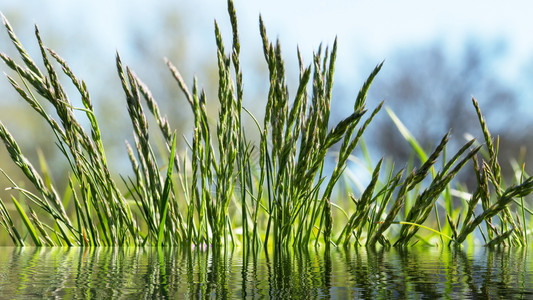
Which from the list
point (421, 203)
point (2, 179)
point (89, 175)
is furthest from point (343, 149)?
point (2, 179)

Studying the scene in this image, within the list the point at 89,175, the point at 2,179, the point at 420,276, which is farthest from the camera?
the point at 2,179

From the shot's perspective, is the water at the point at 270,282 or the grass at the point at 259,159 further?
the grass at the point at 259,159

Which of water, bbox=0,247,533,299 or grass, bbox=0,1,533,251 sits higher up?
grass, bbox=0,1,533,251

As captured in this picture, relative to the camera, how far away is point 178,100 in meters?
10.2

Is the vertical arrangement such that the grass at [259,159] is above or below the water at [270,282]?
above

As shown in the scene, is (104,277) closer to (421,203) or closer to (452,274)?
(452,274)

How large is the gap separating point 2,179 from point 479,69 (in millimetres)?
8657

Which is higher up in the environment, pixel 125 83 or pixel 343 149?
pixel 125 83

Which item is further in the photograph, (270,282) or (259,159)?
(259,159)

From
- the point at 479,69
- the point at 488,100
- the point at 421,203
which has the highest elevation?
the point at 479,69

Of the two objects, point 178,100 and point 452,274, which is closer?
point 452,274

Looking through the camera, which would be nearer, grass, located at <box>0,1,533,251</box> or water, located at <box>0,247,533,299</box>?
water, located at <box>0,247,533,299</box>

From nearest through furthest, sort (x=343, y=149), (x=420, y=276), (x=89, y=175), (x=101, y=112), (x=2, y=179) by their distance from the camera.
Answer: (x=420, y=276) < (x=343, y=149) < (x=89, y=175) < (x=2, y=179) < (x=101, y=112)

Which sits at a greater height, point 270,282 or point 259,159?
point 259,159
